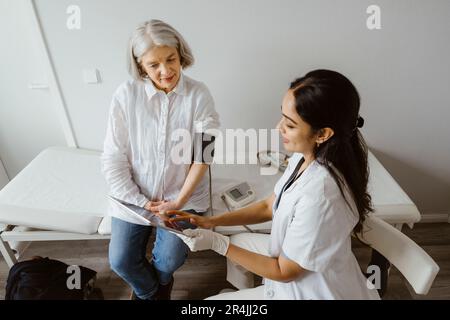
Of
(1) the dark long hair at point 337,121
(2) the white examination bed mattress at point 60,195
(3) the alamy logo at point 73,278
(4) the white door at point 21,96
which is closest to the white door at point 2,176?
(4) the white door at point 21,96

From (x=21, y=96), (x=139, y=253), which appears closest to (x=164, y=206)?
(x=139, y=253)

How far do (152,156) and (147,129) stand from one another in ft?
0.39

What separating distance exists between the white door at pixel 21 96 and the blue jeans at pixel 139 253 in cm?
93

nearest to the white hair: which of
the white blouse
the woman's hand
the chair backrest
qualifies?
the white blouse

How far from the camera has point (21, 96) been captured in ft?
6.06

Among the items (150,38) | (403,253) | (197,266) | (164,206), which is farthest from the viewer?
(197,266)

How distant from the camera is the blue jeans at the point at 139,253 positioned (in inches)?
54.6

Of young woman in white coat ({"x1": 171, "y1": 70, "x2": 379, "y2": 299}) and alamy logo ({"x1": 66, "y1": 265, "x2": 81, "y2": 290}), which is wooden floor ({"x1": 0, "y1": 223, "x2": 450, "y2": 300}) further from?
young woman in white coat ({"x1": 171, "y1": 70, "x2": 379, "y2": 299})

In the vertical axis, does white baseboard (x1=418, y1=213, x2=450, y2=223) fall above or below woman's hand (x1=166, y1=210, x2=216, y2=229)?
below

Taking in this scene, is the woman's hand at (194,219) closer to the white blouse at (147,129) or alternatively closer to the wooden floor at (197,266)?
the white blouse at (147,129)

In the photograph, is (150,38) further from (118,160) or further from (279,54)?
(279,54)

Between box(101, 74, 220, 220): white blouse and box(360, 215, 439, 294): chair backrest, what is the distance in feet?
2.41

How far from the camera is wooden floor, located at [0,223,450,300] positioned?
1.70 m
